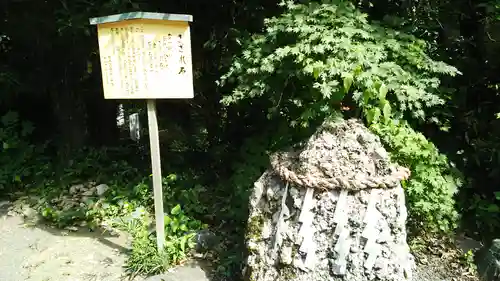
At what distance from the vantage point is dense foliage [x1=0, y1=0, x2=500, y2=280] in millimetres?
3328

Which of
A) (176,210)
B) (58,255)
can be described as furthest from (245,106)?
(58,255)

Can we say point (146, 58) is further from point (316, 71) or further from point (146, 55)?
point (316, 71)

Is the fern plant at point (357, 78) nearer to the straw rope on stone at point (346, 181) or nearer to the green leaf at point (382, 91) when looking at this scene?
the green leaf at point (382, 91)

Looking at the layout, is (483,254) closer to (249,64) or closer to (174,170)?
(249,64)

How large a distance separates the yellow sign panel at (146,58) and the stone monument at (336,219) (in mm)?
1162

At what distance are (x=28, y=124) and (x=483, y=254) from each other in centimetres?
581

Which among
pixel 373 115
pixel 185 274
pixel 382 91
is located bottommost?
pixel 185 274

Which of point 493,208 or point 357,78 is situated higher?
point 357,78

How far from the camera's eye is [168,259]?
11.9ft

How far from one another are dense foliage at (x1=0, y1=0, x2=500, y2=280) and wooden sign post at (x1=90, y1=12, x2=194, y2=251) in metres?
0.48

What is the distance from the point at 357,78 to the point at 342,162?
25.1 inches

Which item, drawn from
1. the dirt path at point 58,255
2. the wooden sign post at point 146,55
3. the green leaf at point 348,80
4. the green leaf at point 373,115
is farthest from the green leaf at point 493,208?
the dirt path at point 58,255

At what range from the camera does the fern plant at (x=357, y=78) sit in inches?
125

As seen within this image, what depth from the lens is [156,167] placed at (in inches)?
141
